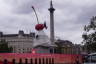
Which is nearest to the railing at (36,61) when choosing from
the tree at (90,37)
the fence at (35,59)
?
the fence at (35,59)

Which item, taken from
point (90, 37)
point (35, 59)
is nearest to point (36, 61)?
point (35, 59)

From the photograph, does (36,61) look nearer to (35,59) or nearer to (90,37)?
(35,59)

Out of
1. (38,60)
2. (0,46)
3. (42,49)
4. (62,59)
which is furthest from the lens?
(0,46)

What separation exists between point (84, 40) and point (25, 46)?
9483 cm

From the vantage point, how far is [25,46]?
13562 centimetres

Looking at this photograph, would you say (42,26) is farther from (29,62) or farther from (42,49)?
(29,62)

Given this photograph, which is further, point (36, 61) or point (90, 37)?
point (90, 37)

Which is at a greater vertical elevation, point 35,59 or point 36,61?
point 35,59

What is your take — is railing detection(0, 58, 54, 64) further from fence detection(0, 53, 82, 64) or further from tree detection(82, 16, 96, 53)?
tree detection(82, 16, 96, 53)

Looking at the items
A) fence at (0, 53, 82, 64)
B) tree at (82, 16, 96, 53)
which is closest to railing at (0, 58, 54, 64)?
fence at (0, 53, 82, 64)

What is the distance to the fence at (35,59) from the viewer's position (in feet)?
59.8

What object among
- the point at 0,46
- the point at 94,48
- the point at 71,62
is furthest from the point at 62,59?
the point at 0,46

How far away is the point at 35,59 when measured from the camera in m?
21.1

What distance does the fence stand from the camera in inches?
717
